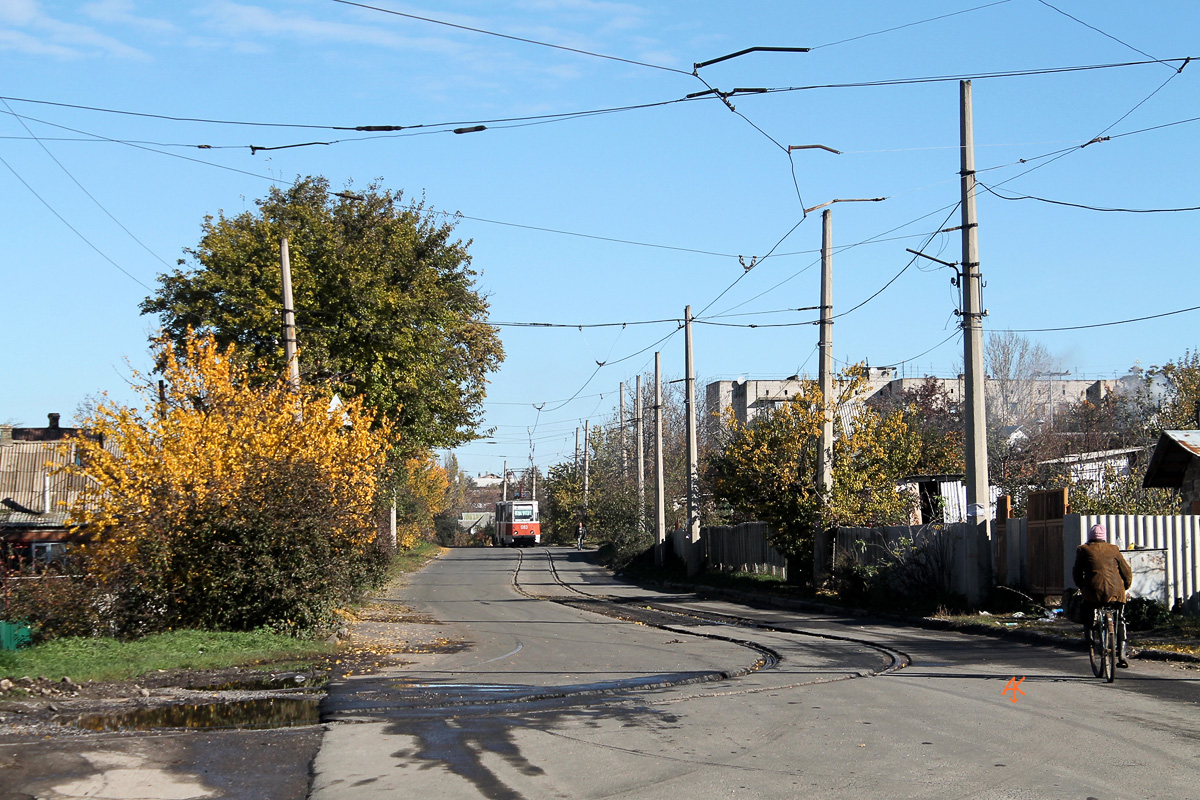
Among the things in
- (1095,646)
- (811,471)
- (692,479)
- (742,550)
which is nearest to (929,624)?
(1095,646)

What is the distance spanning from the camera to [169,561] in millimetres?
15656

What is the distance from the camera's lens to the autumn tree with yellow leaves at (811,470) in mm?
26531

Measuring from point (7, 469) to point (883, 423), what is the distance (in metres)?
43.2

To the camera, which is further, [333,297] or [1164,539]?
[333,297]

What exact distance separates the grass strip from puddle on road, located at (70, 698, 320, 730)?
1903 mm

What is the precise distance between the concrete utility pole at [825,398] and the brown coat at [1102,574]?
13860mm

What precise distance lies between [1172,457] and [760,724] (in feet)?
49.8

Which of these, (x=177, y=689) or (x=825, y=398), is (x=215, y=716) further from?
(x=825, y=398)

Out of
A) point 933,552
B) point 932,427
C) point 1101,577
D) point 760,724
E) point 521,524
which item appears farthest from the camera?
point 521,524

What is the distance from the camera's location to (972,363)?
1991 centimetres

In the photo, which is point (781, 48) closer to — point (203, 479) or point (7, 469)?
point (203, 479)

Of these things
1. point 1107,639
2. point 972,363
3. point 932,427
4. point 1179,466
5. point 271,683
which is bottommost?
point 271,683

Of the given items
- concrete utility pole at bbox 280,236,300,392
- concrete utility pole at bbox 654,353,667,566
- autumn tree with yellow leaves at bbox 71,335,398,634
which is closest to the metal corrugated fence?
autumn tree with yellow leaves at bbox 71,335,398,634

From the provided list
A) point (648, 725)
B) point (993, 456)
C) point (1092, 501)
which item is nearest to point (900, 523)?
point (1092, 501)
